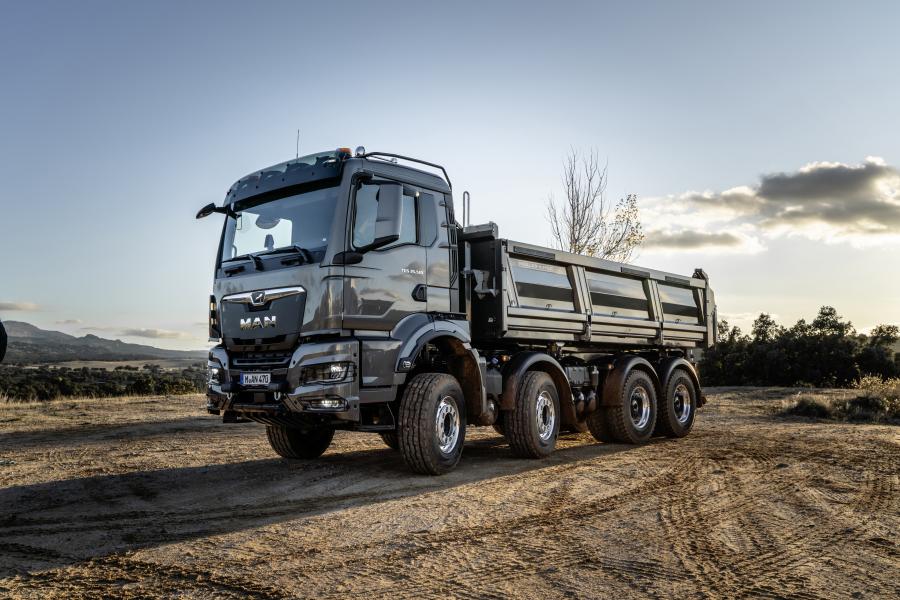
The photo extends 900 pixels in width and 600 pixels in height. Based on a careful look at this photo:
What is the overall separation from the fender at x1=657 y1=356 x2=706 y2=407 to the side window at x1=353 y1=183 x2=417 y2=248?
244 inches

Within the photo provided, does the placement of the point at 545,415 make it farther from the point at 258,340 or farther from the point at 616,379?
the point at 258,340

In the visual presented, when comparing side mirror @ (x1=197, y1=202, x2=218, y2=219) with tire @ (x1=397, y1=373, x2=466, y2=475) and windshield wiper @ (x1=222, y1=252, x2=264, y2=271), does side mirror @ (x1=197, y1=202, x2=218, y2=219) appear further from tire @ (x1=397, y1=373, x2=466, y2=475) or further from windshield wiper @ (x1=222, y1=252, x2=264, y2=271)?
tire @ (x1=397, y1=373, x2=466, y2=475)

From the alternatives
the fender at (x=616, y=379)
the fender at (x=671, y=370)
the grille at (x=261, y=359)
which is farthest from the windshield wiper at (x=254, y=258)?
the fender at (x=671, y=370)

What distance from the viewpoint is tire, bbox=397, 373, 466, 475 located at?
763 cm

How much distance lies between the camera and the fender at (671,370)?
39.9 ft

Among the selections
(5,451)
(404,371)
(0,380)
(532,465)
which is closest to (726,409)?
(532,465)

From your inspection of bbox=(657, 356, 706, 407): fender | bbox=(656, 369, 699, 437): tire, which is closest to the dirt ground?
bbox=(656, 369, 699, 437): tire

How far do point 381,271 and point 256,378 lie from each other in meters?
1.76

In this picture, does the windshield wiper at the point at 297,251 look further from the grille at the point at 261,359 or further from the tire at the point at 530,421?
the tire at the point at 530,421

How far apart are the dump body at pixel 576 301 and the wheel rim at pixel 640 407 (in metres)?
0.85

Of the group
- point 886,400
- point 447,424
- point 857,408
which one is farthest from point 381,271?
point 886,400

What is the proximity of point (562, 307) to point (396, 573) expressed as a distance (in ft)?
20.0

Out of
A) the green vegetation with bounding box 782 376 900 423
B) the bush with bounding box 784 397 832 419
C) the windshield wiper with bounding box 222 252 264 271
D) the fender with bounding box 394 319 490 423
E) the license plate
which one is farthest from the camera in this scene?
the bush with bounding box 784 397 832 419

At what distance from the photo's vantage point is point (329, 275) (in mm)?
7207
